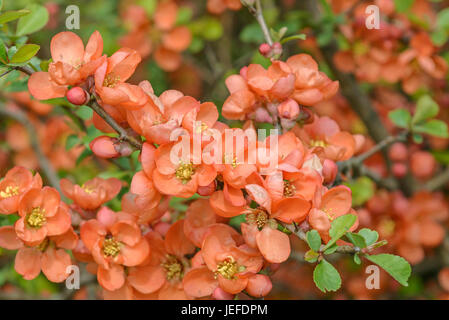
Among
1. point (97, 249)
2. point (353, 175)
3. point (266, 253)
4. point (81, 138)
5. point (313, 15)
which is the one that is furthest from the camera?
point (313, 15)

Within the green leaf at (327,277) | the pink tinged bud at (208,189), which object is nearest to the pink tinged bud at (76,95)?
the pink tinged bud at (208,189)

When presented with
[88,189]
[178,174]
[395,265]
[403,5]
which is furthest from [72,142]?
[403,5]

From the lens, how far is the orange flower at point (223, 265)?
88cm

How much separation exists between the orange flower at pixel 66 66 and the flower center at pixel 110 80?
0.03m

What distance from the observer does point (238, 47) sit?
244 centimetres

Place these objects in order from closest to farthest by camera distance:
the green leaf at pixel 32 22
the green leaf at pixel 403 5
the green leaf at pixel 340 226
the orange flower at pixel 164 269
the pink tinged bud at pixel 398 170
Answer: the green leaf at pixel 340 226
the orange flower at pixel 164 269
the green leaf at pixel 32 22
the green leaf at pixel 403 5
the pink tinged bud at pixel 398 170

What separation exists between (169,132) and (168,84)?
1671mm

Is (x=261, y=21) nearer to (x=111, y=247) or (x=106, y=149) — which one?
(x=106, y=149)

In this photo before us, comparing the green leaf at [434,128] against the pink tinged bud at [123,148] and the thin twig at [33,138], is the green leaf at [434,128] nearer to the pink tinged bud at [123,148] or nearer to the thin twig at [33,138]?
the pink tinged bud at [123,148]

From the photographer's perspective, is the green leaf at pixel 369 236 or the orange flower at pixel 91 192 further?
the orange flower at pixel 91 192

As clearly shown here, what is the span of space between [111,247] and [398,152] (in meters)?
1.12

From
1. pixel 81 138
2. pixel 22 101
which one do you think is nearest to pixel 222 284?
pixel 81 138

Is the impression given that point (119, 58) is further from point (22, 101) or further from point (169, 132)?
point (22, 101)

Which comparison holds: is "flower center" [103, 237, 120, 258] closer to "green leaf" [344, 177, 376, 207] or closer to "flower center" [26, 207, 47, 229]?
"flower center" [26, 207, 47, 229]
